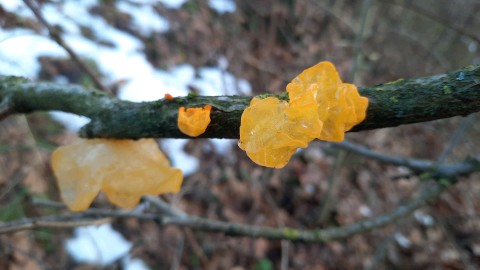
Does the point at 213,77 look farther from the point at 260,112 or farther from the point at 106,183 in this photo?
the point at 260,112

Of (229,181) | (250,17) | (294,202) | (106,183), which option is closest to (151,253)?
(229,181)

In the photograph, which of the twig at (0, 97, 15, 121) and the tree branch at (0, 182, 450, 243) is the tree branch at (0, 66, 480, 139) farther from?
the tree branch at (0, 182, 450, 243)

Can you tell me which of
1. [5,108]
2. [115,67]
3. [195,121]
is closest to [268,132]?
[195,121]

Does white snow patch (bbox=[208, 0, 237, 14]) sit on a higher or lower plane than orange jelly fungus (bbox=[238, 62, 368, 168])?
higher

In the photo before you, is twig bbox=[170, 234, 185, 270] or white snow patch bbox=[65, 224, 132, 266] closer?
white snow patch bbox=[65, 224, 132, 266]

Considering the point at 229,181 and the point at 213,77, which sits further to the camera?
the point at 213,77

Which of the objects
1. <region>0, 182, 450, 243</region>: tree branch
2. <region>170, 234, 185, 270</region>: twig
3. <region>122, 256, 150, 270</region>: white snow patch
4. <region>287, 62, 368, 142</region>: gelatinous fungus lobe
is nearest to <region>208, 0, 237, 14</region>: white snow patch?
<region>170, 234, 185, 270</region>: twig

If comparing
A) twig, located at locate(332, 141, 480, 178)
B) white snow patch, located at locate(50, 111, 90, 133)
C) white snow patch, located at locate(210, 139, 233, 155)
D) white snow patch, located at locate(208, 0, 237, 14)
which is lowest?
white snow patch, located at locate(210, 139, 233, 155)
